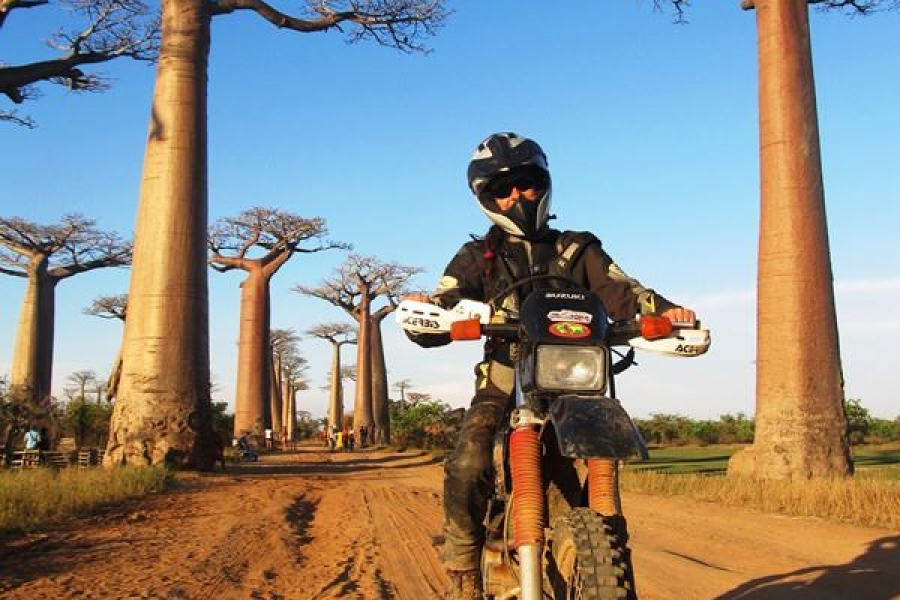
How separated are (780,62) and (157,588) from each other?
10.3 meters

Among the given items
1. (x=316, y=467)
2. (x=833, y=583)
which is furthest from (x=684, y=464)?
(x=833, y=583)

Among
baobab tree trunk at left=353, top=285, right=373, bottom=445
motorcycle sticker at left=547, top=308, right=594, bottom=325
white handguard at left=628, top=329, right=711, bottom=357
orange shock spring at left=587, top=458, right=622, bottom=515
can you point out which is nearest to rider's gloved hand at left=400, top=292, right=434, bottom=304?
motorcycle sticker at left=547, top=308, right=594, bottom=325

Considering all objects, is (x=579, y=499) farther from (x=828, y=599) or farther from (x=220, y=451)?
(x=220, y=451)

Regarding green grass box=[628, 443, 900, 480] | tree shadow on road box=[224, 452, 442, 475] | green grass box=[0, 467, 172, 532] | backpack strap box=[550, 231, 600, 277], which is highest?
backpack strap box=[550, 231, 600, 277]

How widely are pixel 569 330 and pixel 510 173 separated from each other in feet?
3.00

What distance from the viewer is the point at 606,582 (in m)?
2.07

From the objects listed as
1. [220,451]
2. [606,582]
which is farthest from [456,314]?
[220,451]

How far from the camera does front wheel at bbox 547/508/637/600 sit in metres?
2.07

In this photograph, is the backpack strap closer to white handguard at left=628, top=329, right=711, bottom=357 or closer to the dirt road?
white handguard at left=628, top=329, right=711, bottom=357

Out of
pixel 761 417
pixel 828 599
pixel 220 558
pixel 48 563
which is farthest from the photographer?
pixel 761 417

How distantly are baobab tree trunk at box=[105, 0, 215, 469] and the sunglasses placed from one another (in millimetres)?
10724

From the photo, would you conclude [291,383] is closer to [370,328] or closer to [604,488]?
[370,328]

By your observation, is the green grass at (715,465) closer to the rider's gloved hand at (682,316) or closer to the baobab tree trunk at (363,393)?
the rider's gloved hand at (682,316)

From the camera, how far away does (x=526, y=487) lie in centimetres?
243
